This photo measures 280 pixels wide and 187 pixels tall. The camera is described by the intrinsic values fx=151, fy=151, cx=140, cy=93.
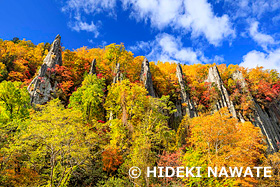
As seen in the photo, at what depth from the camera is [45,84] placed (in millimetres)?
24578

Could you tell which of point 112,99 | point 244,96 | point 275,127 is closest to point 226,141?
point 112,99

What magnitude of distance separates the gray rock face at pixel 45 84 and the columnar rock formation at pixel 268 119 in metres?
38.7

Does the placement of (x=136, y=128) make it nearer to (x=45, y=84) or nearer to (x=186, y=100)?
(x=45, y=84)

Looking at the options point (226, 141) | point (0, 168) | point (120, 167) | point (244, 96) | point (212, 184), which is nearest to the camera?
point (0, 168)

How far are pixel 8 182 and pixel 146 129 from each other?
39.3 ft

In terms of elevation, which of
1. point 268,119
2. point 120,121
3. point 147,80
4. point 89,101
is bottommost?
point 120,121

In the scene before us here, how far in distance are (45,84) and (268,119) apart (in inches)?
1820

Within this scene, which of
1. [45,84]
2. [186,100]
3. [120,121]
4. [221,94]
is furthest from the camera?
[221,94]

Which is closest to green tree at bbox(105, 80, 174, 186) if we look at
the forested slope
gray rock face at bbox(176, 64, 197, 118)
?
the forested slope

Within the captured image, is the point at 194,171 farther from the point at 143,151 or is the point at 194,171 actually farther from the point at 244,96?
the point at 244,96

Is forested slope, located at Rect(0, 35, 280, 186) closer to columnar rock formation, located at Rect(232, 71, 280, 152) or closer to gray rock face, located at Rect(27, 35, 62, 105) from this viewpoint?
gray rock face, located at Rect(27, 35, 62, 105)

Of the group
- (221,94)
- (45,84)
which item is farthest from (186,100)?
(45,84)

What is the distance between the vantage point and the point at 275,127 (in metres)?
34.7

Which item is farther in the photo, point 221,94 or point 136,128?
point 221,94
